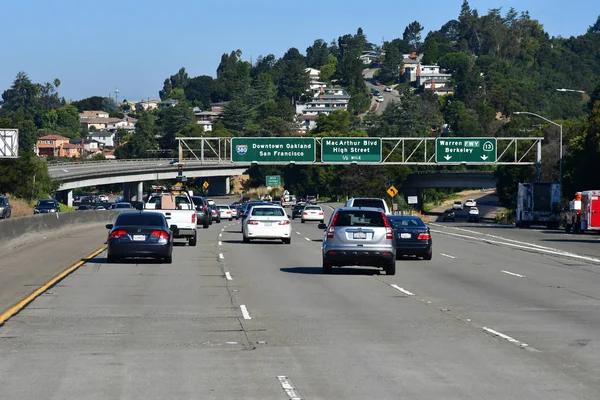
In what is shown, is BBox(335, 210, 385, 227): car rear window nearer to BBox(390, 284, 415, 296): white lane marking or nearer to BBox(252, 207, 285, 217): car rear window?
BBox(390, 284, 415, 296): white lane marking

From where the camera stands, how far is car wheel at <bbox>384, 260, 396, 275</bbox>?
87.0 ft

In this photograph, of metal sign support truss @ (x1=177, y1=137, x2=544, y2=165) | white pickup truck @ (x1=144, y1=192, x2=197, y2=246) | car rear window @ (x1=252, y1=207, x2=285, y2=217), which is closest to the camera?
white pickup truck @ (x1=144, y1=192, x2=197, y2=246)

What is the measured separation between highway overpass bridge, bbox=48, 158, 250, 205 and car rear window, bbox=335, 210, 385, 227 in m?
87.9

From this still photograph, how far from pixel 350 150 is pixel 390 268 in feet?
188

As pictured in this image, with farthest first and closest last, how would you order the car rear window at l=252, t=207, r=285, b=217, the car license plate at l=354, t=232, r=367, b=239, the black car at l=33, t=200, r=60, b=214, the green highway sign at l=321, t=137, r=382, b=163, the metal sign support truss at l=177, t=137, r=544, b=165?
the metal sign support truss at l=177, t=137, r=544, b=165, the green highway sign at l=321, t=137, r=382, b=163, the black car at l=33, t=200, r=60, b=214, the car rear window at l=252, t=207, r=285, b=217, the car license plate at l=354, t=232, r=367, b=239

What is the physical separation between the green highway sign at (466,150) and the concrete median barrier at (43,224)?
30.0m

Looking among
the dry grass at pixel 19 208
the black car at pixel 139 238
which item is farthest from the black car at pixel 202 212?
the black car at pixel 139 238

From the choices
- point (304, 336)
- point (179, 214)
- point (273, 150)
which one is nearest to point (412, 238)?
point (179, 214)

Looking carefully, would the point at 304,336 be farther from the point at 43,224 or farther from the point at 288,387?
the point at 43,224

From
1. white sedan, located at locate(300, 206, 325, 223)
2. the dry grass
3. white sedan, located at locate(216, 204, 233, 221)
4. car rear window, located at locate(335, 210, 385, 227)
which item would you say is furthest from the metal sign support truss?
car rear window, located at locate(335, 210, 385, 227)

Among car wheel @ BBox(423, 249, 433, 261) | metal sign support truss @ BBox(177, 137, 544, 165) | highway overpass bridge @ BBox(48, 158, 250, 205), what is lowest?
car wheel @ BBox(423, 249, 433, 261)

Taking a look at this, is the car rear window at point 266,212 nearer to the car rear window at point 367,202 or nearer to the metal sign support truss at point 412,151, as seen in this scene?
the car rear window at point 367,202

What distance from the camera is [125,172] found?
125 metres

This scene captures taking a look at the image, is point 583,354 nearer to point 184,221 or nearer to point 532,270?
point 532,270
